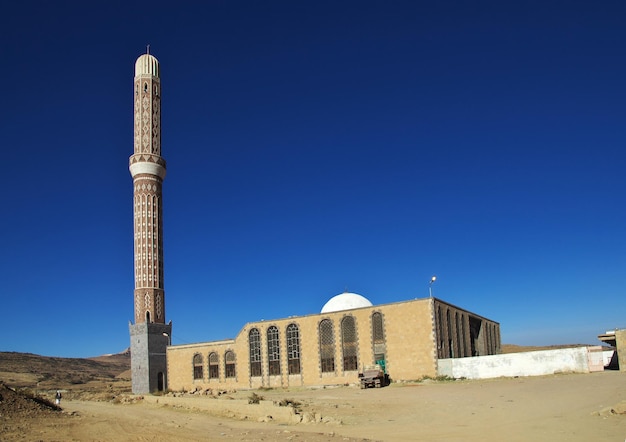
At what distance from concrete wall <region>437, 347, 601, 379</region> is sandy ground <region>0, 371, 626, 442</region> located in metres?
5.84

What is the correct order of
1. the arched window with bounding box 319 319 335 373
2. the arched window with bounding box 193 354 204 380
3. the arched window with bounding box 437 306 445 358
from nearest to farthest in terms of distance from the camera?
the arched window with bounding box 437 306 445 358 → the arched window with bounding box 319 319 335 373 → the arched window with bounding box 193 354 204 380

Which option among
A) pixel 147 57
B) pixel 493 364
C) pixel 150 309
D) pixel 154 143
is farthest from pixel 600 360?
pixel 147 57

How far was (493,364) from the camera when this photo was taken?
124ft

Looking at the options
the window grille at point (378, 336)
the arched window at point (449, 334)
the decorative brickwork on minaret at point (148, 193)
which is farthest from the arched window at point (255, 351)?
the arched window at point (449, 334)

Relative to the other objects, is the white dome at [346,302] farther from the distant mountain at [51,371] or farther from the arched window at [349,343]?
the distant mountain at [51,371]

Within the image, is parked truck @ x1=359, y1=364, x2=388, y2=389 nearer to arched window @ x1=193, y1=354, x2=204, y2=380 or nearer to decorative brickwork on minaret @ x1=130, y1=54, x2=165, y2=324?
arched window @ x1=193, y1=354, x2=204, y2=380

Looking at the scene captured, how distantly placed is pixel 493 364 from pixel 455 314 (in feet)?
24.6

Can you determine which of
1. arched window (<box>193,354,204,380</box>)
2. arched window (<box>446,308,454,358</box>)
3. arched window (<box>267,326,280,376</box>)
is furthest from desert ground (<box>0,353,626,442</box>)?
arched window (<box>193,354,204,380</box>)

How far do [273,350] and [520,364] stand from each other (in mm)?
19036

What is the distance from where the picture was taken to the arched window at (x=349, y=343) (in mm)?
42094

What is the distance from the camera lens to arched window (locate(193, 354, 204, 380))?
5030cm

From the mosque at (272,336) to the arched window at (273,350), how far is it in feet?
0.26

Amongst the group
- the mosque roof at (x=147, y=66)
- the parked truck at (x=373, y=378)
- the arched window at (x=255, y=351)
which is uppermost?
the mosque roof at (x=147, y=66)

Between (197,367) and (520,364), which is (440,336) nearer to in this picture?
(520,364)
